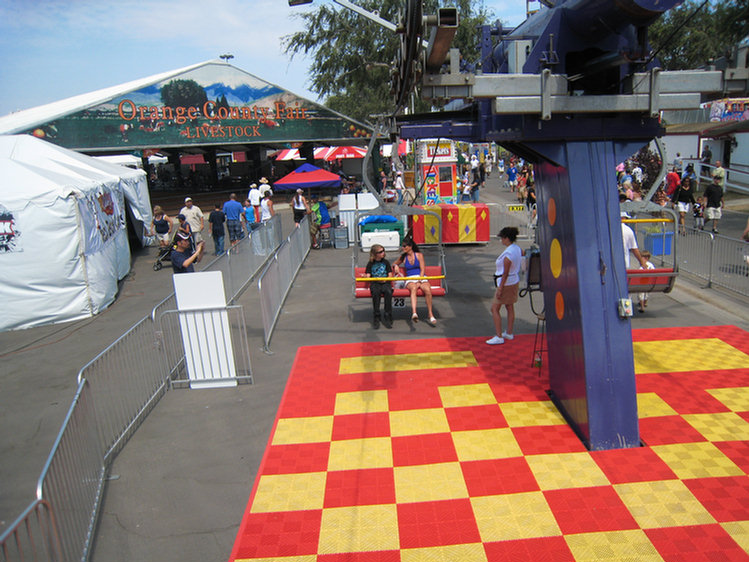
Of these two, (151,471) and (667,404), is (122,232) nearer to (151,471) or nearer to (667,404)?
(151,471)

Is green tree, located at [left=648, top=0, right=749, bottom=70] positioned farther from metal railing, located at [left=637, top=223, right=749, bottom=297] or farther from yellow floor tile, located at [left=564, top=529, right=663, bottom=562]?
yellow floor tile, located at [left=564, top=529, right=663, bottom=562]

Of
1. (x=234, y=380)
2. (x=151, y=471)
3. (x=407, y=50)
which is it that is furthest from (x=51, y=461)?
(x=407, y=50)

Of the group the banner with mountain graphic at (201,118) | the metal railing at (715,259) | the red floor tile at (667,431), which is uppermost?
the banner with mountain graphic at (201,118)

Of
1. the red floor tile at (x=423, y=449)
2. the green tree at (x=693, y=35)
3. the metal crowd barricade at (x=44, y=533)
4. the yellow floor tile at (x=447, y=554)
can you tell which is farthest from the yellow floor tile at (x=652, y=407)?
the green tree at (x=693, y=35)

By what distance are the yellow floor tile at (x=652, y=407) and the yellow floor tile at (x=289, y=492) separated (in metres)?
3.64

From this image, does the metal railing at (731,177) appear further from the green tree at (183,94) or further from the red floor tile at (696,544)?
the red floor tile at (696,544)

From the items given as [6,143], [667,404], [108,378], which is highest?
[6,143]

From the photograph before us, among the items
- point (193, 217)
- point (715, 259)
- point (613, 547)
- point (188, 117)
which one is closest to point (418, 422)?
point (613, 547)

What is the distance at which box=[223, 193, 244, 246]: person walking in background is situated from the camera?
16.9 m

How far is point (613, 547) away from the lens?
4344 mm

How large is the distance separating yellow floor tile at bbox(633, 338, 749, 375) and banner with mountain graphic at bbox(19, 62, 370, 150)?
23983 mm

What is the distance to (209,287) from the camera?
758cm

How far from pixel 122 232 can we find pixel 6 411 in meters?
8.79

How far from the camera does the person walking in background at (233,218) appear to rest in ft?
55.5
